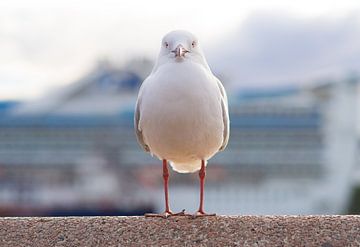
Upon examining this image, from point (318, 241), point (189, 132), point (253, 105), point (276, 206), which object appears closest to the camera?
point (318, 241)

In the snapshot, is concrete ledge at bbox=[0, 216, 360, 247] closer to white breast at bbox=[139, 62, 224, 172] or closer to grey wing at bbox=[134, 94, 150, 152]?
white breast at bbox=[139, 62, 224, 172]

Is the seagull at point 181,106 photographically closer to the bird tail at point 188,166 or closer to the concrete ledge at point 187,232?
the bird tail at point 188,166

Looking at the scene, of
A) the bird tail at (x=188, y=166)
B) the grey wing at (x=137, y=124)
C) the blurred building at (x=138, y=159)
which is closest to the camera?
the grey wing at (x=137, y=124)

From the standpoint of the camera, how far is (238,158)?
48.9 m

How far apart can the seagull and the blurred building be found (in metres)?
41.8

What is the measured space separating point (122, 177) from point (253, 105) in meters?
8.34

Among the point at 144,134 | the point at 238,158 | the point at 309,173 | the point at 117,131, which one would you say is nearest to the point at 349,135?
the point at 309,173

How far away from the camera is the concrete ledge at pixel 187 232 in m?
3.09

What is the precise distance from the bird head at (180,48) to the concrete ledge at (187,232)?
0.64 m

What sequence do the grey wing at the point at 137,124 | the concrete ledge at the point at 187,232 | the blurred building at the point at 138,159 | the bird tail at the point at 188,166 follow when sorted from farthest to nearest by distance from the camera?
the blurred building at the point at 138,159 → the bird tail at the point at 188,166 → the grey wing at the point at 137,124 → the concrete ledge at the point at 187,232

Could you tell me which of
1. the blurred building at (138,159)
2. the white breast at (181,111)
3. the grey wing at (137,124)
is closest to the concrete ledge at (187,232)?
the white breast at (181,111)

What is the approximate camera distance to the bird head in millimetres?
3537

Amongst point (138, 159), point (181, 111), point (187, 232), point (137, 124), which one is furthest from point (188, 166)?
point (138, 159)

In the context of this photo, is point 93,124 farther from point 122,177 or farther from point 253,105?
point 253,105
